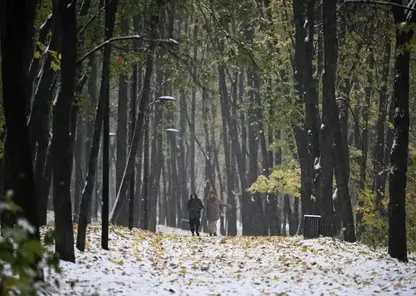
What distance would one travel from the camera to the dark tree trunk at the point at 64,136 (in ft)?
39.5

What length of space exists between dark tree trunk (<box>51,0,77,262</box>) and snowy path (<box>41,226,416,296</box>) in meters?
0.70

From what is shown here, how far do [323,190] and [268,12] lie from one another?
31.2ft

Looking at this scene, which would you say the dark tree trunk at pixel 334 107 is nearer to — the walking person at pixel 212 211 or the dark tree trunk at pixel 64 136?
the dark tree trunk at pixel 64 136

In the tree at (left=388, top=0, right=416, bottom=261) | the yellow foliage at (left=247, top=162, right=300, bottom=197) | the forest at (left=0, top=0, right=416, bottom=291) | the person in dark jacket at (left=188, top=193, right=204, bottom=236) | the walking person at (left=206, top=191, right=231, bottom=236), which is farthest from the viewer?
the walking person at (left=206, top=191, right=231, bottom=236)

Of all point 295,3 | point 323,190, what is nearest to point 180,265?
point 323,190

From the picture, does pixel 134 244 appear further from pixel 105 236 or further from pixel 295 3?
pixel 295 3

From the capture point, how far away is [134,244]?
58.9 ft

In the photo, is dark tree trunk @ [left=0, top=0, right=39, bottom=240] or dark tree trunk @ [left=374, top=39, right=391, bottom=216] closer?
dark tree trunk @ [left=0, top=0, right=39, bottom=240]

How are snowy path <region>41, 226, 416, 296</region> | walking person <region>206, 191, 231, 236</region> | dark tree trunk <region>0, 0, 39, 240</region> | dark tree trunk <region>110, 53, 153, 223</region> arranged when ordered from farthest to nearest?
walking person <region>206, 191, 231, 236</region> < dark tree trunk <region>110, 53, 153, 223</region> < snowy path <region>41, 226, 416, 296</region> < dark tree trunk <region>0, 0, 39, 240</region>

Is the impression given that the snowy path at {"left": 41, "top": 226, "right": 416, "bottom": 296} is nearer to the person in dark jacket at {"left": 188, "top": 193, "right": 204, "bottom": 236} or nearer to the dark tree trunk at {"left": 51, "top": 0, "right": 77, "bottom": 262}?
the dark tree trunk at {"left": 51, "top": 0, "right": 77, "bottom": 262}

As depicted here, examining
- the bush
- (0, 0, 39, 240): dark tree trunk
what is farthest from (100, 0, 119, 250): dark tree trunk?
the bush

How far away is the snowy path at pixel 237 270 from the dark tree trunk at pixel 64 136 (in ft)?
2.29

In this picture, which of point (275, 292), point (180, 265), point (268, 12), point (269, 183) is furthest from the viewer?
point (269, 183)

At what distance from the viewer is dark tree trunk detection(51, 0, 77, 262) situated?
1203 centimetres
